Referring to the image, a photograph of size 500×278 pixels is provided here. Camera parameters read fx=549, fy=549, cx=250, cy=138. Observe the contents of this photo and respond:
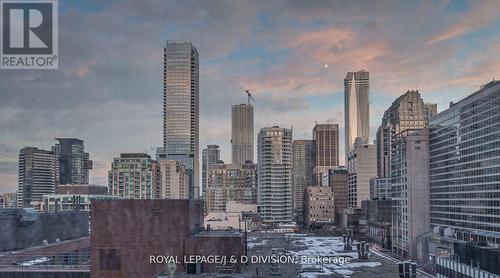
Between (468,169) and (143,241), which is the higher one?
(468,169)

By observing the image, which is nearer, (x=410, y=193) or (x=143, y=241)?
(x=143, y=241)

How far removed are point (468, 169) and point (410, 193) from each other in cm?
1457

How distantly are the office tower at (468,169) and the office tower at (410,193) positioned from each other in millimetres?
1980

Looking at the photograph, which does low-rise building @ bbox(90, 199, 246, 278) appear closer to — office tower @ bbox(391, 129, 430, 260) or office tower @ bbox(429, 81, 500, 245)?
office tower @ bbox(429, 81, 500, 245)

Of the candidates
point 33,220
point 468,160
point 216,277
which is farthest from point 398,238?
point 216,277

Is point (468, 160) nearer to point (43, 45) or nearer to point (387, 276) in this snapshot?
point (387, 276)

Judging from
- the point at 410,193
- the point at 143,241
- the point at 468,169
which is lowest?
the point at 143,241

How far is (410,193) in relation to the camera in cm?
12825

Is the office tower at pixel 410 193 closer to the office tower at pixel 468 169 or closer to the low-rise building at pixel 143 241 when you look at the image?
the office tower at pixel 468 169

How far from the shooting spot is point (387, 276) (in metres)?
79.6

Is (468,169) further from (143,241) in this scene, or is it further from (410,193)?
(143,241)

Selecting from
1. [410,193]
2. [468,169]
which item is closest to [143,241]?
[468,169]

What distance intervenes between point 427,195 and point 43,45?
3970 inches

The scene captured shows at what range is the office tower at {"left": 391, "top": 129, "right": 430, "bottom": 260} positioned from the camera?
12500cm
